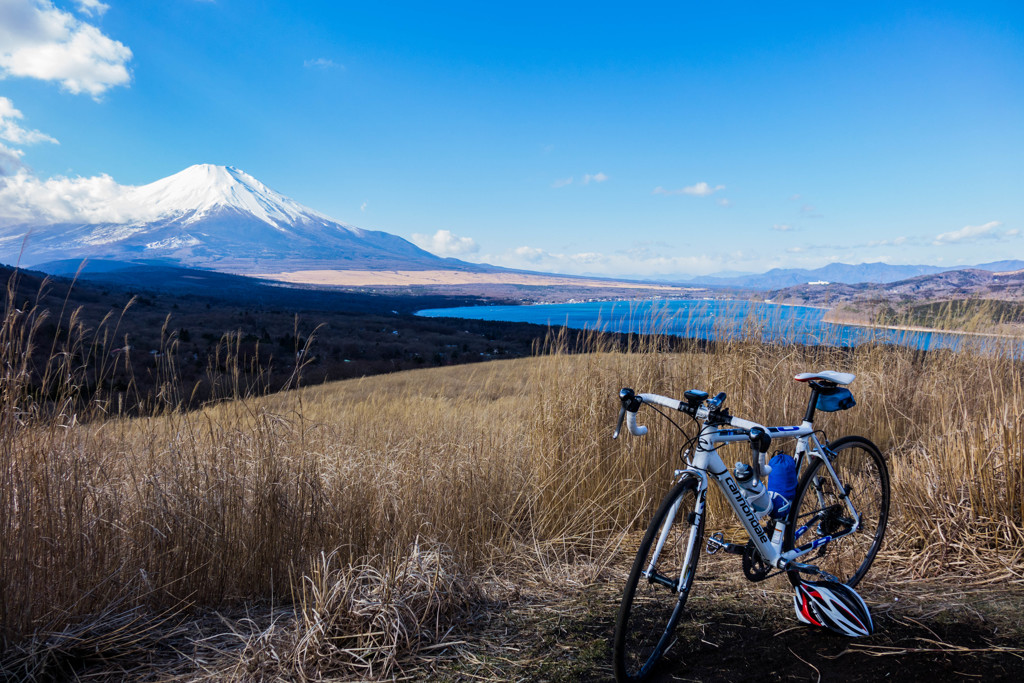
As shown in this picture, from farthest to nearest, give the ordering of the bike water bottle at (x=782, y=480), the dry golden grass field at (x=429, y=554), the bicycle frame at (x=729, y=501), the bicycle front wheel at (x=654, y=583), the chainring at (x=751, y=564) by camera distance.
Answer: the bike water bottle at (x=782, y=480) → the chainring at (x=751, y=564) → the dry golden grass field at (x=429, y=554) → the bicycle frame at (x=729, y=501) → the bicycle front wheel at (x=654, y=583)

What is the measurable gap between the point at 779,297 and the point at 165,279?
164469 millimetres

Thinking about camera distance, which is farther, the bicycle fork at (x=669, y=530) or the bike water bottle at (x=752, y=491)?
the bike water bottle at (x=752, y=491)

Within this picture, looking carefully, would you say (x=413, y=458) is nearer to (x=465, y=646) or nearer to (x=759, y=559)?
(x=465, y=646)

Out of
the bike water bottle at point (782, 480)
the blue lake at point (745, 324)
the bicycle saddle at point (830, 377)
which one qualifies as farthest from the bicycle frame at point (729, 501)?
the blue lake at point (745, 324)

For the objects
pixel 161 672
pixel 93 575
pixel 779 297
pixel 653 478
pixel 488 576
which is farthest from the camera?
pixel 779 297

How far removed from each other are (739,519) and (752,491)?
395mm

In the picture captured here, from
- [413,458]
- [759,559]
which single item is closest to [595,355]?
[413,458]

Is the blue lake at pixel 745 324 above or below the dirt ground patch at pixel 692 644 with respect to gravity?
above

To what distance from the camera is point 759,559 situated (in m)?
2.77

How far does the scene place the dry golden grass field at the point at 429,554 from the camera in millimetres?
2531

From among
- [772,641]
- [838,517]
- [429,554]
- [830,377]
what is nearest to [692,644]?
[772,641]

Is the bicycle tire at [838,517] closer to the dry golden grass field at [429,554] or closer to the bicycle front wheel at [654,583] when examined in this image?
the dry golden grass field at [429,554]

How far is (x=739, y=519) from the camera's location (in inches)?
116

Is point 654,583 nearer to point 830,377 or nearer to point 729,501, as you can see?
point 729,501
